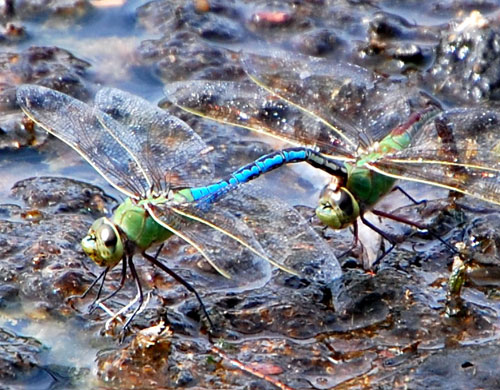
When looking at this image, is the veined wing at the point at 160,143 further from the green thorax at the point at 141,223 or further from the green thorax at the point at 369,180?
the green thorax at the point at 369,180

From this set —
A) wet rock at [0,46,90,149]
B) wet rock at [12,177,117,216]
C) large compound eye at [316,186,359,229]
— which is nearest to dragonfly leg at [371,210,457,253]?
large compound eye at [316,186,359,229]

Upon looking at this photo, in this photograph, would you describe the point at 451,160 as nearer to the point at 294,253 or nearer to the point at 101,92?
the point at 294,253

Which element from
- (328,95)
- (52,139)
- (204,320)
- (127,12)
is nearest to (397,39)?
(328,95)

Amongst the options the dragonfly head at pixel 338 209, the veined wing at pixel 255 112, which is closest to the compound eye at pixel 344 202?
the dragonfly head at pixel 338 209

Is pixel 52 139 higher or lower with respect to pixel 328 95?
lower

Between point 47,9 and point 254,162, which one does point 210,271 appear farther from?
point 47,9

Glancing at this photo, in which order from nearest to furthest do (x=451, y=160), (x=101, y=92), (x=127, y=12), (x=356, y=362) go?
1. (x=356, y=362)
2. (x=451, y=160)
3. (x=101, y=92)
4. (x=127, y=12)
